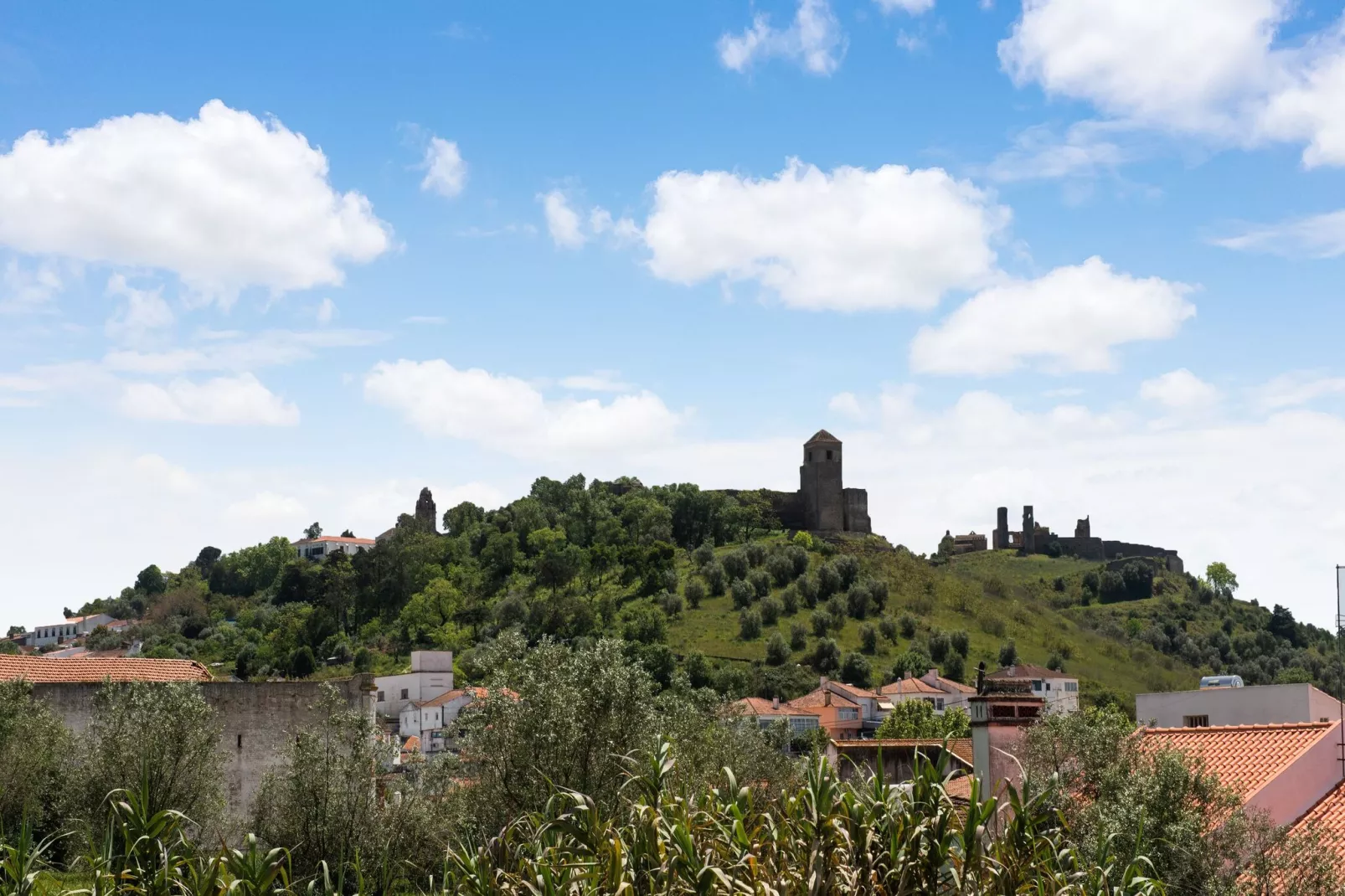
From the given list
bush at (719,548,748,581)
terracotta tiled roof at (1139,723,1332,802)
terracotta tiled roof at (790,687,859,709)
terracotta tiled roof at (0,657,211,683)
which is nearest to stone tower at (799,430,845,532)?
bush at (719,548,748,581)

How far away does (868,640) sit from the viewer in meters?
106

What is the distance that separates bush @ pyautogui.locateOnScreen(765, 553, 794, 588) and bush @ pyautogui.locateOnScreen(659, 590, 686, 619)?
965 cm

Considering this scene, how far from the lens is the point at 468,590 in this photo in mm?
129625

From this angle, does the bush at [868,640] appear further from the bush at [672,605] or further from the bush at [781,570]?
the bush at [672,605]

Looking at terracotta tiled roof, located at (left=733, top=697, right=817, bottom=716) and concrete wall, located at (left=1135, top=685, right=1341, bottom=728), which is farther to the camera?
terracotta tiled roof, located at (left=733, top=697, right=817, bottom=716)

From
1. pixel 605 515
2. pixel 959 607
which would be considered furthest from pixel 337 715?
pixel 605 515

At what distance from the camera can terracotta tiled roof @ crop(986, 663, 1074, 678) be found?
3477 inches

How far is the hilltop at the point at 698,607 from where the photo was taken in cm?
10562

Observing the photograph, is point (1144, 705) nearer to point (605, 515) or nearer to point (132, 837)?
point (132, 837)

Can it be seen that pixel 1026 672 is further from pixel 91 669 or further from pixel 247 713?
pixel 91 669

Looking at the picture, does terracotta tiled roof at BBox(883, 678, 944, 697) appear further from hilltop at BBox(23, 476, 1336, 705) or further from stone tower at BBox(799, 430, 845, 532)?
stone tower at BBox(799, 430, 845, 532)

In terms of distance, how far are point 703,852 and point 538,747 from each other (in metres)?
9.05

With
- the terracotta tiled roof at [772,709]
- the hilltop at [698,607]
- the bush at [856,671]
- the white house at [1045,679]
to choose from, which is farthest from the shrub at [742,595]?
the terracotta tiled roof at [772,709]

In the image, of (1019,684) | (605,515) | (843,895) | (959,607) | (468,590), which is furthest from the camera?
(605,515)
